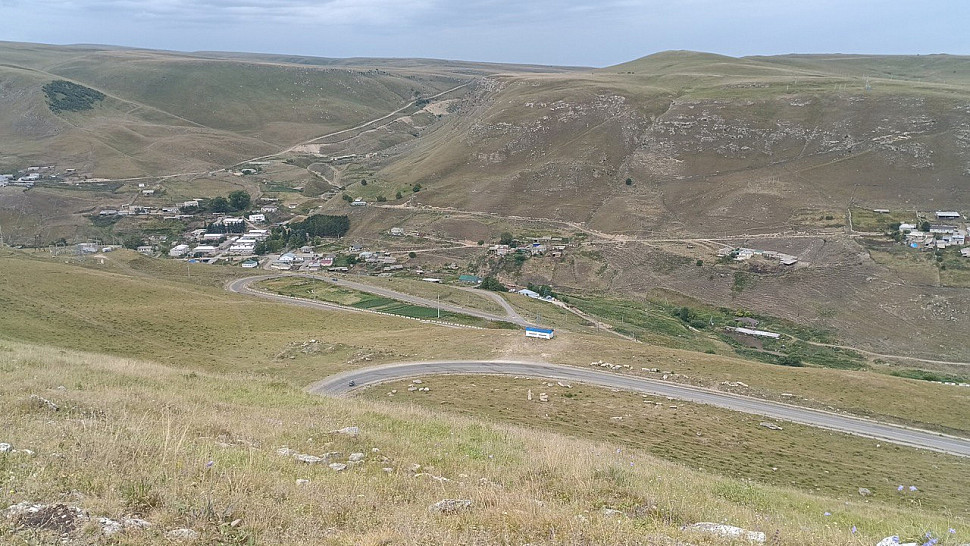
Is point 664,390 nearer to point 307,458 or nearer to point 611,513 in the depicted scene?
point 611,513

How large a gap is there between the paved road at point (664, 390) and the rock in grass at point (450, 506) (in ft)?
66.9

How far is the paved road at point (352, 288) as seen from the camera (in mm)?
60188

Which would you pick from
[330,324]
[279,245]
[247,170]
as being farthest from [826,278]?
[247,170]

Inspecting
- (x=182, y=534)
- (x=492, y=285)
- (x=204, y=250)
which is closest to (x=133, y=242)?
(x=204, y=250)

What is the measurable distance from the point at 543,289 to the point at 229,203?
77.2 m

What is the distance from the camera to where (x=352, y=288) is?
72.2 metres

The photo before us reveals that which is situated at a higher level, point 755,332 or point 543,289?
point 543,289

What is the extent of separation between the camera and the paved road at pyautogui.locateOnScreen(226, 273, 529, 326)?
2370 inches

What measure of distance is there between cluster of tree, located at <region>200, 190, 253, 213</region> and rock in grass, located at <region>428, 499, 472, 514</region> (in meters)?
121

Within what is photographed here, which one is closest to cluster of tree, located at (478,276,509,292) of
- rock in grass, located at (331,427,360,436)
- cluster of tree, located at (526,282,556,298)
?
cluster of tree, located at (526,282,556,298)

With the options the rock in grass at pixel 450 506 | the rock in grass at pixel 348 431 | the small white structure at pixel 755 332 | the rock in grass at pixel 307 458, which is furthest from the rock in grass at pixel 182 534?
the small white structure at pixel 755 332

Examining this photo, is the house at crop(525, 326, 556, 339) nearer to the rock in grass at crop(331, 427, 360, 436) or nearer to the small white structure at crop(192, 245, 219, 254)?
the rock in grass at crop(331, 427, 360, 436)

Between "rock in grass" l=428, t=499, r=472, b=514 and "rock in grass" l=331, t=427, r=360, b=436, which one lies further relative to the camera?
"rock in grass" l=331, t=427, r=360, b=436

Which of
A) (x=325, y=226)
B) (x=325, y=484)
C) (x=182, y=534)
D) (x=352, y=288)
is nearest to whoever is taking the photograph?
(x=182, y=534)
